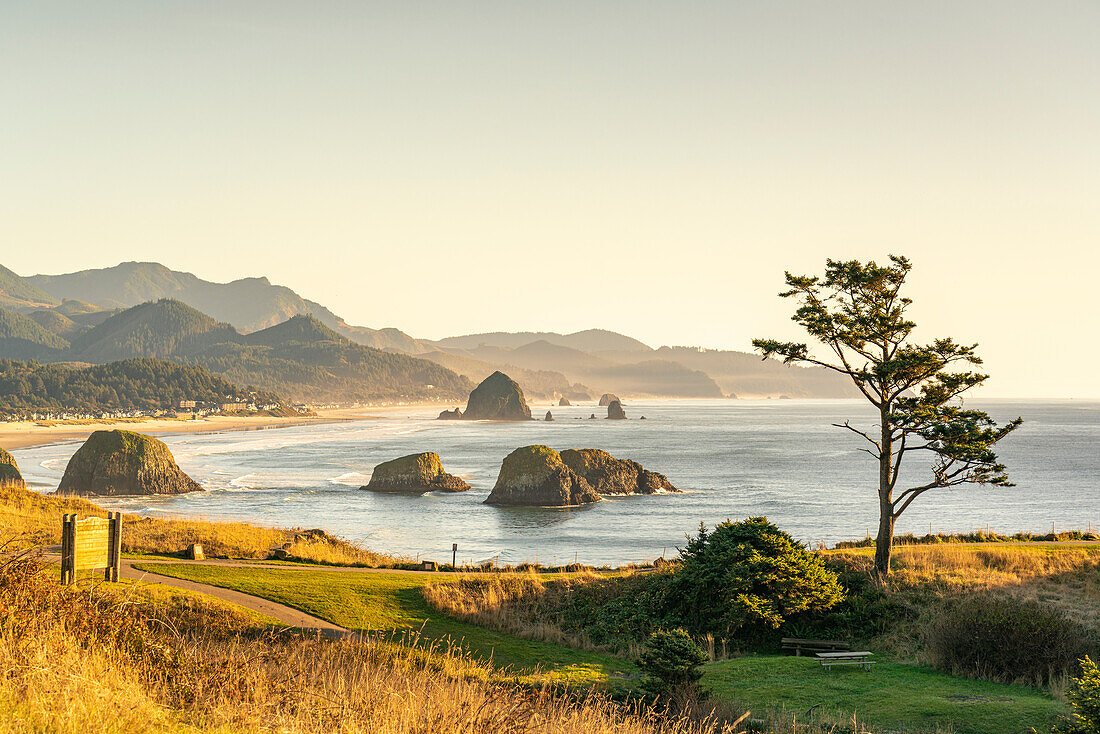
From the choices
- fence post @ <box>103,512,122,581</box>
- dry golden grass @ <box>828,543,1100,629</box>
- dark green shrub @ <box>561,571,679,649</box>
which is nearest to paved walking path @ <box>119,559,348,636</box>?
fence post @ <box>103,512,122,581</box>

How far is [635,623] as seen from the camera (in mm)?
19016

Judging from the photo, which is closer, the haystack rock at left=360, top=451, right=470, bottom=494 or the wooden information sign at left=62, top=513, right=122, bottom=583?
the wooden information sign at left=62, top=513, right=122, bottom=583

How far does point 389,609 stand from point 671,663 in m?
10.0

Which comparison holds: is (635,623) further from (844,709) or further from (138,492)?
(138,492)

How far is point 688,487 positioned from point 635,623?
169 ft

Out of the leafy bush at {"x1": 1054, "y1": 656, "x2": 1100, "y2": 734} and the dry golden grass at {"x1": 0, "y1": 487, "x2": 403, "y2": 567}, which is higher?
the leafy bush at {"x1": 1054, "y1": 656, "x2": 1100, "y2": 734}

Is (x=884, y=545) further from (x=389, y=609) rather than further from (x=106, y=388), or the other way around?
Answer: (x=106, y=388)

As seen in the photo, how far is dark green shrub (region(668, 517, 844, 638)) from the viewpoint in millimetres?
17781

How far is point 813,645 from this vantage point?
17203 mm

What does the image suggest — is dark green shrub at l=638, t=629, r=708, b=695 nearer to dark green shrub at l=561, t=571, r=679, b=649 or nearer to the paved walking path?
dark green shrub at l=561, t=571, r=679, b=649

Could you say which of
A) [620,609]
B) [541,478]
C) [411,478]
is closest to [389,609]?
[620,609]

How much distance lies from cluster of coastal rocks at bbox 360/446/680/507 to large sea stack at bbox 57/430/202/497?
15195mm

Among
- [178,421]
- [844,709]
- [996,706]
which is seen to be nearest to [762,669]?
[844,709]

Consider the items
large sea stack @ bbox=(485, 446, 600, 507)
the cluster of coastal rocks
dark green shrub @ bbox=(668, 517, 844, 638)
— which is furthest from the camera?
the cluster of coastal rocks
